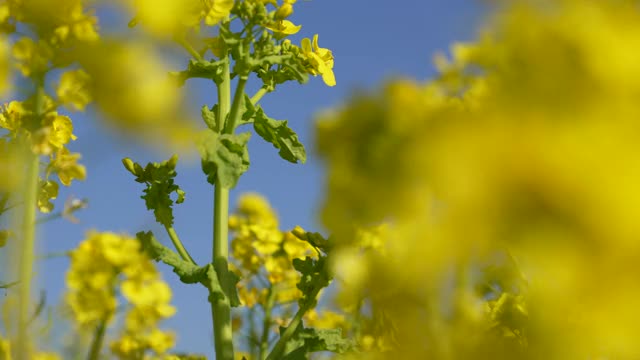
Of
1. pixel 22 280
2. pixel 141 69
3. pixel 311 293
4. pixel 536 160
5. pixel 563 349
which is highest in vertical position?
pixel 311 293

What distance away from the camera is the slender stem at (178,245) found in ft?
10.1

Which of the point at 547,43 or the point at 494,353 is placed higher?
the point at 547,43

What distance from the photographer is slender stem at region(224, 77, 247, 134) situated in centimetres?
302

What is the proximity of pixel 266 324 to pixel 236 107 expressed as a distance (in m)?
2.47

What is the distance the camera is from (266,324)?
17.0 feet

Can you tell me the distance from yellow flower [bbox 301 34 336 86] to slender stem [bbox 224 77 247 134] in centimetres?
33

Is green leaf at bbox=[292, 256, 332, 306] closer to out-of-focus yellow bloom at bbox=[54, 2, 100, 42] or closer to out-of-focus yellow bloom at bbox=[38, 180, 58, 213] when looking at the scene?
out-of-focus yellow bloom at bbox=[38, 180, 58, 213]

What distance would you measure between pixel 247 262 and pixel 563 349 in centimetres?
486

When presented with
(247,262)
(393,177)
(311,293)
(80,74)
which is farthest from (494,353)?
(247,262)

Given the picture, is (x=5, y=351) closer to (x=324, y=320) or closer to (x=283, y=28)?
(x=283, y=28)

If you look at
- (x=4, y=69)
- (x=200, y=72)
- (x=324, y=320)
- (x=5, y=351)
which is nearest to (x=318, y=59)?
(x=200, y=72)

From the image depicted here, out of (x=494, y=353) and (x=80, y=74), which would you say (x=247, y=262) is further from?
(x=494, y=353)

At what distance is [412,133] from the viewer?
2.79 ft

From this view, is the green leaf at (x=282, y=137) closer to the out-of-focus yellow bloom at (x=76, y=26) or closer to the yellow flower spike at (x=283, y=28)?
the yellow flower spike at (x=283, y=28)
